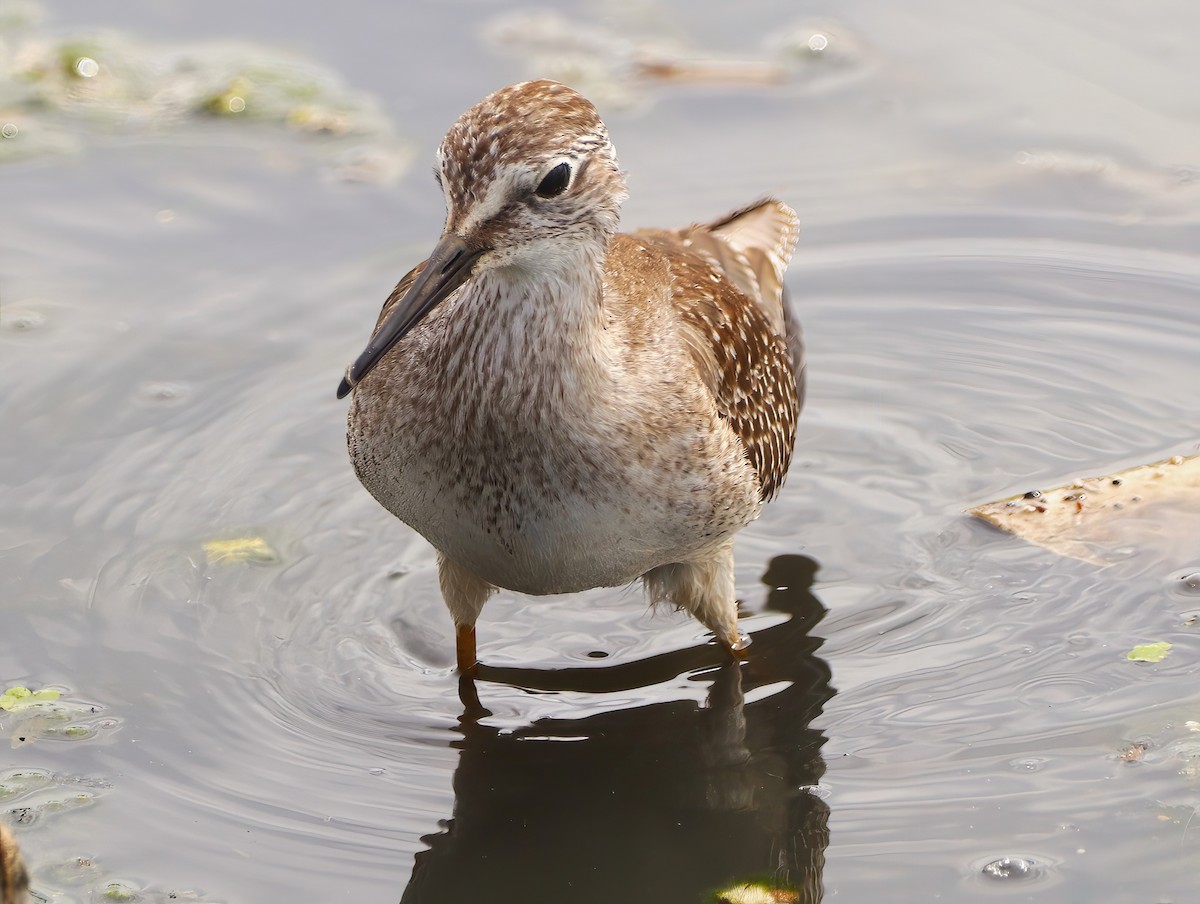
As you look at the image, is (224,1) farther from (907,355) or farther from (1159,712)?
(1159,712)

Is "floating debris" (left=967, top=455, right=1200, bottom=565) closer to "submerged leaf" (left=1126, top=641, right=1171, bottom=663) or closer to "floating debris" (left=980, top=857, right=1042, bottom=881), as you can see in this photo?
"submerged leaf" (left=1126, top=641, right=1171, bottom=663)

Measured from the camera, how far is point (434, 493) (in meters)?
5.39

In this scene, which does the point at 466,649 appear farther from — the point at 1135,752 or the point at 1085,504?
the point at 1085,504

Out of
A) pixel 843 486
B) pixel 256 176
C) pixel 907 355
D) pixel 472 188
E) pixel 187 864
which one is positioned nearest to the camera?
pixel 472 188

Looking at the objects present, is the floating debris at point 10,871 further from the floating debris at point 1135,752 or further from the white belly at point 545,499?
the floating debris at point 1135,752

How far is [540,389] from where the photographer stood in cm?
520

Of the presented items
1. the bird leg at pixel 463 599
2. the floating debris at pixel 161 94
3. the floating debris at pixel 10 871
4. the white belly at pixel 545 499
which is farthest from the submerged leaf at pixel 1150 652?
the floating debris at pixel 161 94

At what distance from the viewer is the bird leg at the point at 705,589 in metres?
6.22

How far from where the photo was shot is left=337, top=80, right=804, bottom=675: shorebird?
497cm

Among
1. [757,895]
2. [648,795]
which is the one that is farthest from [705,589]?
[757,895]

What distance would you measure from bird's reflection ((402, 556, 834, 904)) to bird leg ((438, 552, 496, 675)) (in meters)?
0.10

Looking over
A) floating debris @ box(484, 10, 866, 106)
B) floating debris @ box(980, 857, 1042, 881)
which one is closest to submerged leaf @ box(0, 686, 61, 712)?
floating debris @ box(980, 857, 1042, 881)

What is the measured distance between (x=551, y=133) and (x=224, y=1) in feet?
20.4

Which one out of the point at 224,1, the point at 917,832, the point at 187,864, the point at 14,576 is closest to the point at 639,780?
the point at 917,832
